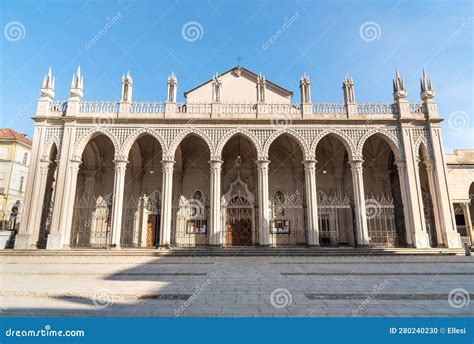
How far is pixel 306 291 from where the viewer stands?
20.4 feet

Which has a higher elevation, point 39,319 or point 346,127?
point 346,127

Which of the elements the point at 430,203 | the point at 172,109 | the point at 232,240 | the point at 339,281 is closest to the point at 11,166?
the point at 172,109

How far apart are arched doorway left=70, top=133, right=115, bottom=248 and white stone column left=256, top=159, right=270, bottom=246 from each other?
998 cm

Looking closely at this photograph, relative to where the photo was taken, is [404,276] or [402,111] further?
[402,111]

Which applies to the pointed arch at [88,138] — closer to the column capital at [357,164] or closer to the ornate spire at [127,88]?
the ornate spire at [127,88]

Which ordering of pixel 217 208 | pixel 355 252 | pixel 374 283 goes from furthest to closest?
pixel 217 208 < pixel 355 252 < pixel 374 283

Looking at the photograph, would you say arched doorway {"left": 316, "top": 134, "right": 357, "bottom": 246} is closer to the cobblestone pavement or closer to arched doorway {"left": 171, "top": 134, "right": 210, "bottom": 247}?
arched doorway {"left": 171, "top": 134, "right": 210, "bottom": 247}

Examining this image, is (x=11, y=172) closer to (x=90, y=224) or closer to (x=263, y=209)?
(x=90, y=224)

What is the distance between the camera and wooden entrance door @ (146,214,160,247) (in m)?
20.3

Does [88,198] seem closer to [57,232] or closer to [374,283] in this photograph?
[57,232]

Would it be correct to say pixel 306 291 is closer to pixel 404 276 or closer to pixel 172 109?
pixel 404 276

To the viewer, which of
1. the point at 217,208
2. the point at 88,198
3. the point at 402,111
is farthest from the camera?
the point at 88,198

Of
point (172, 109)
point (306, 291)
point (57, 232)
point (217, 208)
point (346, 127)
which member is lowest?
point (306, 291)

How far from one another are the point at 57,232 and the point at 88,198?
453 centimetres
